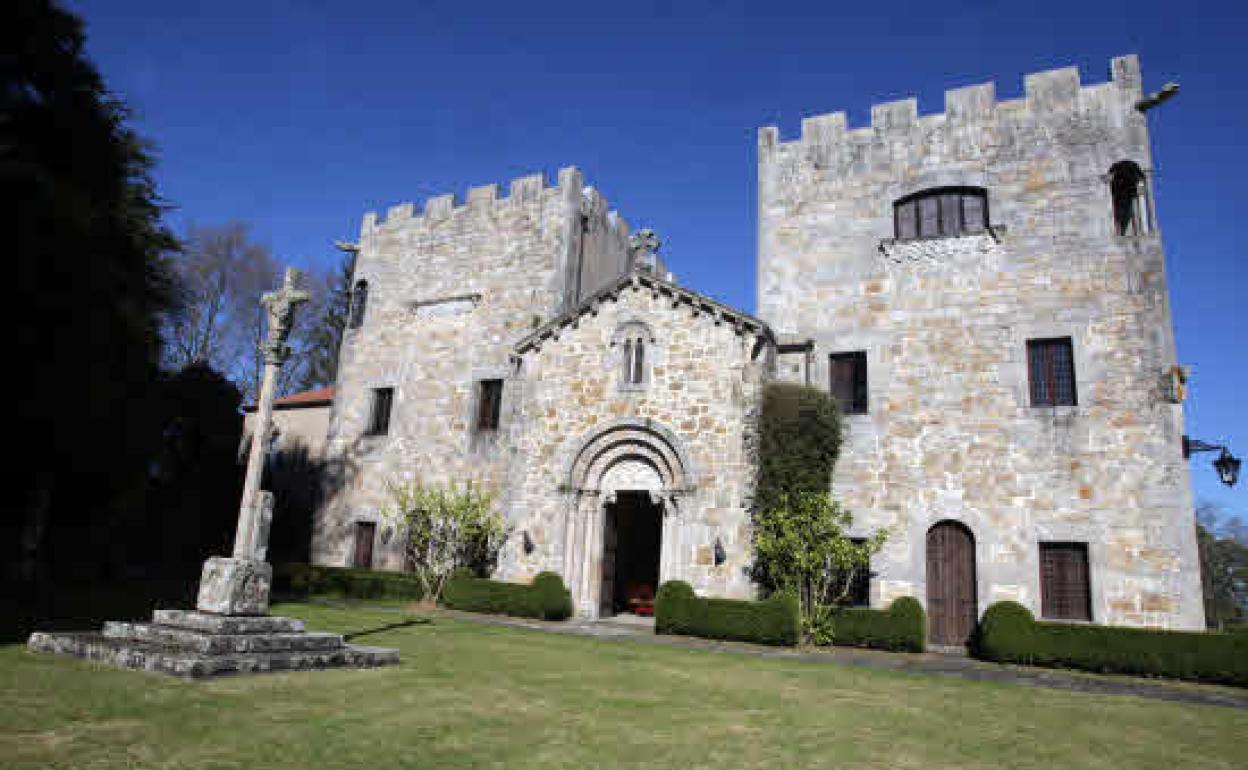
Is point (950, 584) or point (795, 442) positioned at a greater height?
point (795, 442)

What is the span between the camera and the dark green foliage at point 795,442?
16.1 meters

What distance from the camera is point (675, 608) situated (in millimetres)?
15234

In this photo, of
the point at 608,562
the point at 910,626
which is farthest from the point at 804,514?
the point at 608,562

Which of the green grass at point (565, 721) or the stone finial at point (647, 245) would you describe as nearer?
the green grass at point (565, 721)

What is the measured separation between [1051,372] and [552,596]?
12.1 m

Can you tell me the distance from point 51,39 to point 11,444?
336 inches

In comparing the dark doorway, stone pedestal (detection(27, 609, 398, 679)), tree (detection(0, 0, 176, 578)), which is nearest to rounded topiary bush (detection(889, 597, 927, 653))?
the dark doorway

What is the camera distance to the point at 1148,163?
15953 millimetres

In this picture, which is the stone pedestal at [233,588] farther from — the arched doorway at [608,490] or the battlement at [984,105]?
the battlement at [984,105]

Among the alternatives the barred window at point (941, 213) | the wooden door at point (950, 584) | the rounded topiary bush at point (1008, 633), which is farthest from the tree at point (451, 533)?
the barred window at point (941, 213)

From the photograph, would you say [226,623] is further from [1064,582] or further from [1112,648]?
[1064,582]

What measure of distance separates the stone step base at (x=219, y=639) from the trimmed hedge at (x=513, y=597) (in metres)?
7.67

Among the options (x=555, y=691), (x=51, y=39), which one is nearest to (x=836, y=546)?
(x=555, y=691)

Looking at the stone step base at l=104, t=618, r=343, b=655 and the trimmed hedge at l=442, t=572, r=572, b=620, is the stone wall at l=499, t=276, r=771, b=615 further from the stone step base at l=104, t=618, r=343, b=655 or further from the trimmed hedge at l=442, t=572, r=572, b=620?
the stone step base at l=104, t=618, r=343, b=655
